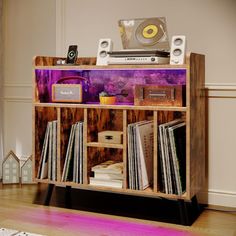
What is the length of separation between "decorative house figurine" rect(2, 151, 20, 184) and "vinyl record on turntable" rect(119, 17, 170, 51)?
56.7 inches

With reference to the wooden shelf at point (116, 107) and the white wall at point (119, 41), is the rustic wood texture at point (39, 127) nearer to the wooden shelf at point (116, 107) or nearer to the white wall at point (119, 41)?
the wooden shelf at point (116, 107)

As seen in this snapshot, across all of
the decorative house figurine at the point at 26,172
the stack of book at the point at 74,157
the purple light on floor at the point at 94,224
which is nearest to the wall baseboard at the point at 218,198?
the purple light on floor at the point at 94,224

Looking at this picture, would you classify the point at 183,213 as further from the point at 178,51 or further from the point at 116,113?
the point at 178,51

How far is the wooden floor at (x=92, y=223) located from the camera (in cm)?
277

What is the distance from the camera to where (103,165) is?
3221mm

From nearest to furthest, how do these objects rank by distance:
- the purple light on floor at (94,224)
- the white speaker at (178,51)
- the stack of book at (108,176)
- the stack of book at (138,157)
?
the purple light on floor at (94,224)
the white speaker at (178,51)
the stack of book at (138,157)
the stack of book at (108,176)

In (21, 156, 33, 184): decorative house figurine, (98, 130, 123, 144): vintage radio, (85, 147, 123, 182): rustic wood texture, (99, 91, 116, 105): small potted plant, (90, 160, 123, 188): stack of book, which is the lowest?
(21, 156, 33, 184): decorative house figurine

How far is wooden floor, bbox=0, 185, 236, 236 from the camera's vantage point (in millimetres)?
2770

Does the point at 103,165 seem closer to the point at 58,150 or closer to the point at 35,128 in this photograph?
the point at 58,150

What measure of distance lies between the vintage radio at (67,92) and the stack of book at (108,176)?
0.48m

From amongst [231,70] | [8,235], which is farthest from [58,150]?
[231,70]

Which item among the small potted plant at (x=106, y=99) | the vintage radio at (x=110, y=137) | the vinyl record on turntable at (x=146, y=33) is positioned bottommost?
the vintage radio at (x=110, y=137)

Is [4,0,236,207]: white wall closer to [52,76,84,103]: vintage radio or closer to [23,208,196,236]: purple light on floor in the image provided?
[52,76,84,103]: vintage radio

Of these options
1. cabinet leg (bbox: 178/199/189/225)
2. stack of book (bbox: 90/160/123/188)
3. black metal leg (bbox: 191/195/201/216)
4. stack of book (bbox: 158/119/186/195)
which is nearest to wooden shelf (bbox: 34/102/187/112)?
stack of book (bbox: 158/119/186/195)
